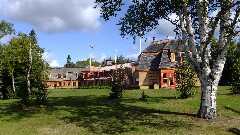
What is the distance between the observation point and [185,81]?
90.2 feet

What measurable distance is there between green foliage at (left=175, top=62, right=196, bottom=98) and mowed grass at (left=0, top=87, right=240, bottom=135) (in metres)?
1.41

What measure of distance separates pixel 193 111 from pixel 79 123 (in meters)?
7.75

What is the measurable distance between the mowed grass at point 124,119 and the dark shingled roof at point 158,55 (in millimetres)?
24664

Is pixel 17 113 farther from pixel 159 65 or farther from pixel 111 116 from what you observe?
pixel 159 65

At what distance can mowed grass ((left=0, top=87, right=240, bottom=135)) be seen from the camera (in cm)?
1738

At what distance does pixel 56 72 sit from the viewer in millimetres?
113562

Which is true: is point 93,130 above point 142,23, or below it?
below

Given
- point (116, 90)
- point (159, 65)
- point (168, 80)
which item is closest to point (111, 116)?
point (116, 90)

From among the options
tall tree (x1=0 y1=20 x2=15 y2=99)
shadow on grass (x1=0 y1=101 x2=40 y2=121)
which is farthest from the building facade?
shadow on grass (x1=0 y1=101 x2=40 y2=121)

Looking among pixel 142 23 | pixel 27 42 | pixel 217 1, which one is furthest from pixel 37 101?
pixel 27 42

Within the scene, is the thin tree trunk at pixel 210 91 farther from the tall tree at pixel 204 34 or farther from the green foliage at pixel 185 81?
the green foliage at pixel 185 81

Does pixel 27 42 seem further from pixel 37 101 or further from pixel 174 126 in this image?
pixel 174 126

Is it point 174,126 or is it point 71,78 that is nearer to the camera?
point 174,126

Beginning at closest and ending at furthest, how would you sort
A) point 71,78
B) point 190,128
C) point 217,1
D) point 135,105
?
point 190,128 < point 217,1 < point 135,105 < point 71,78
